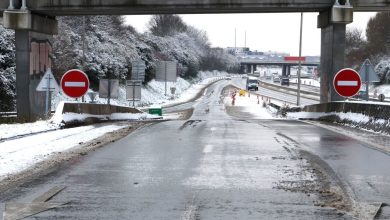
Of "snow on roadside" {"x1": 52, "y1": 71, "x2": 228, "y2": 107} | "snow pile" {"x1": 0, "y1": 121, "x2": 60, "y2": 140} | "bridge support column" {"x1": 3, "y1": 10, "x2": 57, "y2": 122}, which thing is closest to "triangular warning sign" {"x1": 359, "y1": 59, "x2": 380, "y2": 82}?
"snow pile" {"x1": 0, "y1": 121, "x2": 60, "y2": 140}

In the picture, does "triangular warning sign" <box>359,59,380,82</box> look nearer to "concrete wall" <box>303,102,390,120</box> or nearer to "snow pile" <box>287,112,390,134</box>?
"concrete wall" <box>303,102,390,120</box>

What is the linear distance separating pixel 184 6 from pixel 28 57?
7782 mm

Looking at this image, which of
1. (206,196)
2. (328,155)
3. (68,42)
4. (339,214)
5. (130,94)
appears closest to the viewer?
(339,214)

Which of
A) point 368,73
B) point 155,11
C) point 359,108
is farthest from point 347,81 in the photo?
point 155,11

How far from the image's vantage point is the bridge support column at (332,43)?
80.0 feet

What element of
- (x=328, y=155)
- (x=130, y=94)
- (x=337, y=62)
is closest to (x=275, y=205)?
(x=328, y=155)

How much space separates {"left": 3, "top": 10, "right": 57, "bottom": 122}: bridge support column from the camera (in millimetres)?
24984

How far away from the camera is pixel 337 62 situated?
83.3ft

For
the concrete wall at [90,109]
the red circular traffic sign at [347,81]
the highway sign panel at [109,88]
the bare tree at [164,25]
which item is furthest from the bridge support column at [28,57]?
the bare tree at [164,25]

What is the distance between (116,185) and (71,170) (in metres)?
1.64

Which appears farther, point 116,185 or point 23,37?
point 23,37

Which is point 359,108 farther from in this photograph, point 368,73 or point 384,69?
point 384,69

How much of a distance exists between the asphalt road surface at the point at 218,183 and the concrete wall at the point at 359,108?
160 inches

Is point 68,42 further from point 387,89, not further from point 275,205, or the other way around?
point 275,205
